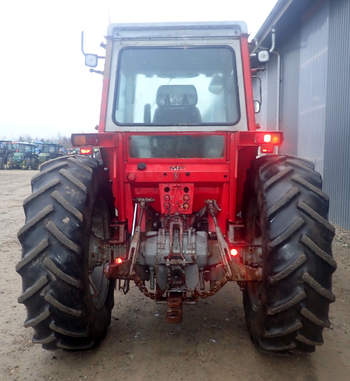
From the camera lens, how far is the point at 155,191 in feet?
11.0

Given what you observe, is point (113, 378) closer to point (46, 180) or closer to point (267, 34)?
point (46, 180)

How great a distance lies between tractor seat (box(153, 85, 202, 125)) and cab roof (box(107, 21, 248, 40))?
0.44 meters

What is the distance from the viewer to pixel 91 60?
12.0 ft

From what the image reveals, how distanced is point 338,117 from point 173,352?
5.38 m

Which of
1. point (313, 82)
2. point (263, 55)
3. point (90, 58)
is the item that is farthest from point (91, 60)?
point (313, 82)

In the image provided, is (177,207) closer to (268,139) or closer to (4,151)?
(268,139)

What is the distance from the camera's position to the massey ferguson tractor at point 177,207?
256cm

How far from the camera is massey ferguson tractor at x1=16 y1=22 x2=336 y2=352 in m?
2.56

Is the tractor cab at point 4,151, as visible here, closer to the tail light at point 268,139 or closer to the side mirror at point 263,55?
the side mirror at point 263,55

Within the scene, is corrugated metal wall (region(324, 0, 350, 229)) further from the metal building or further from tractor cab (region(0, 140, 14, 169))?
tractor cab (region(0, 140, 14, 169))

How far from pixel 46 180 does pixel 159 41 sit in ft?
5.10

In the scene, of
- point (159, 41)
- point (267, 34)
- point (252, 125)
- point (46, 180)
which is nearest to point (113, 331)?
point (46, 180)

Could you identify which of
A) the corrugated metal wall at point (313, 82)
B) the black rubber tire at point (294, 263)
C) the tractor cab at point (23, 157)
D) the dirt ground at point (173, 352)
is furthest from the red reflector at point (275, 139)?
the tractor cab at point (23, 157)

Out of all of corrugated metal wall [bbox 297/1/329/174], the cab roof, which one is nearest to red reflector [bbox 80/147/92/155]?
the cab roof
